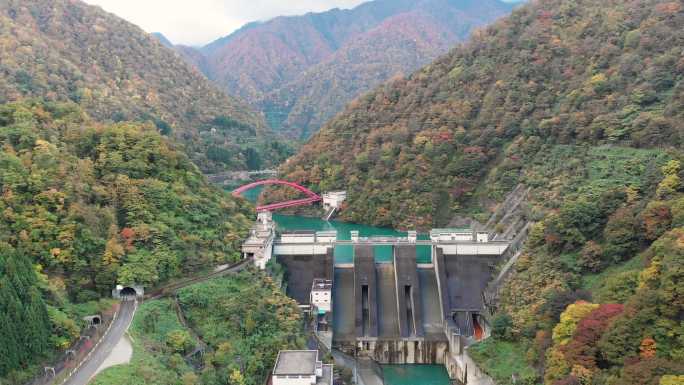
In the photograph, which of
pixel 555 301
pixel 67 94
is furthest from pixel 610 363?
pixel 67 94

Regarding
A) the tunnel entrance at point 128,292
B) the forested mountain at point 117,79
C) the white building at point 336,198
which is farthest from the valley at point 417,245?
the forested mountain at point 117,79

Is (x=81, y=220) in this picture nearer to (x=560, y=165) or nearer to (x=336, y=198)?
(x=560, y=165)

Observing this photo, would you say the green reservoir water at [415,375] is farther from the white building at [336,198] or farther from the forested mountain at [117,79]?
the forested mountain at [117,79]

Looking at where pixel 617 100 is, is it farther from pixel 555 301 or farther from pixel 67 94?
pixel 67 94

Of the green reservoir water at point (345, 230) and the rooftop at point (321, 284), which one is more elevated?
the green reservoir water at point (345, 230)

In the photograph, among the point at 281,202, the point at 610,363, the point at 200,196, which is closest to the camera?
the point at 610,363

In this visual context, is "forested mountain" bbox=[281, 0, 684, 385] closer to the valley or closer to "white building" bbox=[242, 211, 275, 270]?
the valley
